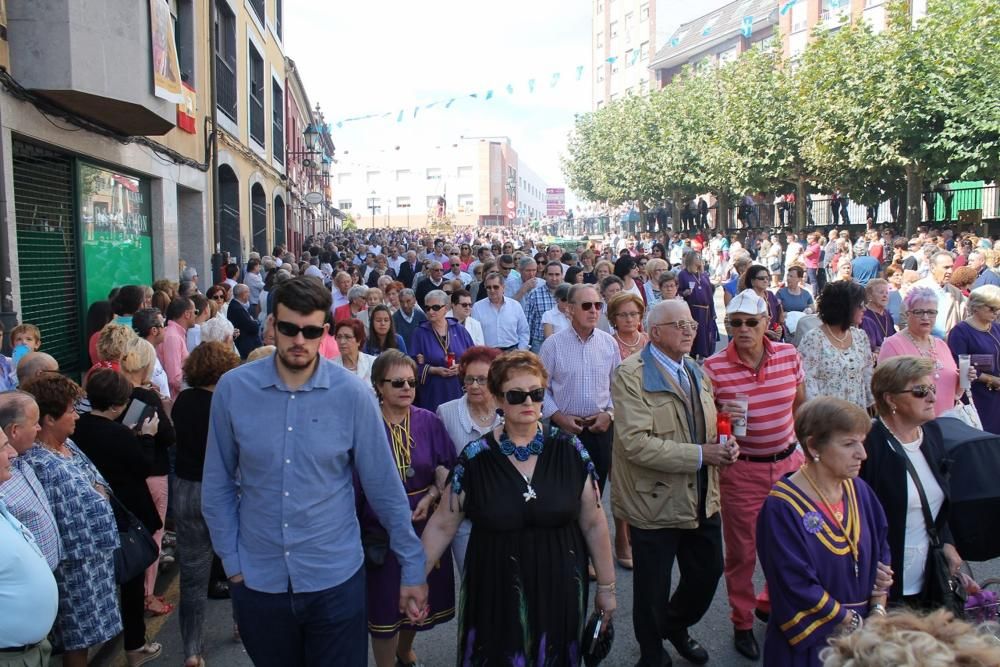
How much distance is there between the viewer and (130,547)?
13.4 feet

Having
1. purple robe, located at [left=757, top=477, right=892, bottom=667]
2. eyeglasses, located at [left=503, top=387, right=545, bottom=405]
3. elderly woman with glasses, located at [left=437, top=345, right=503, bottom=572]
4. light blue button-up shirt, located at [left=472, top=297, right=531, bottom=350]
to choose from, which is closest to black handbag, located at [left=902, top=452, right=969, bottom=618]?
purple robe, located at [left=757, top=477, right=892, bottom=667]

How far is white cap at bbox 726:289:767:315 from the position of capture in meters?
4.62

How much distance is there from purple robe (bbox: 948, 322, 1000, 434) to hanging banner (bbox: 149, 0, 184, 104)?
8.20m

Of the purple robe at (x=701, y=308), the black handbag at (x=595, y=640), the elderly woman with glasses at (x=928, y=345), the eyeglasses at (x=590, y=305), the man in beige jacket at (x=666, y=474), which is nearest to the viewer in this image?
the black handbag at (x=595, y=640)

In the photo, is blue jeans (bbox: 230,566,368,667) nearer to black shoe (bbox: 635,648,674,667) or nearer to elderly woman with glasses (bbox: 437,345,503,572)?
elderly woman with glasses (bbox: 437,345,503,572)

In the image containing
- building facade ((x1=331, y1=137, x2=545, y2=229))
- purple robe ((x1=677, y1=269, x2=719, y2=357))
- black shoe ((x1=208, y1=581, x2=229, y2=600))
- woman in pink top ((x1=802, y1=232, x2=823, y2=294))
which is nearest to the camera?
black shoe ((x1=208, y1=581, x2=229, y2=600))

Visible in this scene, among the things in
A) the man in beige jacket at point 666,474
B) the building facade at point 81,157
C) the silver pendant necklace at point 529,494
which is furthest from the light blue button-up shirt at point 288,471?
the building facade at point 81,157

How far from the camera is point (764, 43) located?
157 ft

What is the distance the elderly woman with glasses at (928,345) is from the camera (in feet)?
18.2

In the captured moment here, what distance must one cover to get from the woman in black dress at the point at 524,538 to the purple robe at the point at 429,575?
0.53 metres

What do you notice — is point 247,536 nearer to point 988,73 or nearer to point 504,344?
point 504,344

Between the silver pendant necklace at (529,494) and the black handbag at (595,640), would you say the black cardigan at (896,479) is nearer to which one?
the black handbag at (595,640)

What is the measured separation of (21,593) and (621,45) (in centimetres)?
7055

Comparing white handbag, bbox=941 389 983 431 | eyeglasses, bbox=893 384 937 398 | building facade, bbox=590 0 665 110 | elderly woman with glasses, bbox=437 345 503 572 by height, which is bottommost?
white handbag, bbox=941 389 983 431
